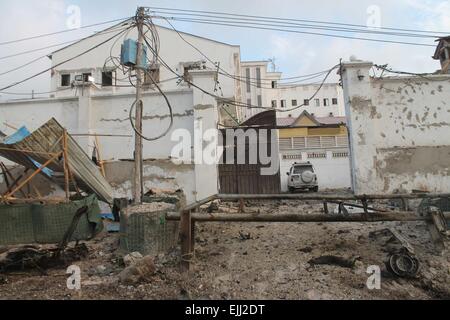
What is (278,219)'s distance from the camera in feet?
16.6

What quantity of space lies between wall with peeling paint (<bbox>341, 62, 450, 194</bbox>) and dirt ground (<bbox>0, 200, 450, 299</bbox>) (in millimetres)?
4094

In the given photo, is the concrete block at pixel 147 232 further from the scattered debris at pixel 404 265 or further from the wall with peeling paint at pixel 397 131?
the wall with peeling paint at pixel 397 131

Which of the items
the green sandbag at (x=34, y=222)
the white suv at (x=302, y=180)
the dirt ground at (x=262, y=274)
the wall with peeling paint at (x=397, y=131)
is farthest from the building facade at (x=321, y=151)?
the green sandbag at (x=34, y=222)

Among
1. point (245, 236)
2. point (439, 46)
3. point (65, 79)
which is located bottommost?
point (245, 236)

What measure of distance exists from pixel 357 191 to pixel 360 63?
13.3 feet

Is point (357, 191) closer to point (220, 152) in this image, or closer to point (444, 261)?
point (220, 152)

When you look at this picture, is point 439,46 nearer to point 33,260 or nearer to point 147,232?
point 147,232

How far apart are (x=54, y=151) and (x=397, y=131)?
990 centimetres

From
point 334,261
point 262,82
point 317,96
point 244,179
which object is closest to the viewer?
point 334,261

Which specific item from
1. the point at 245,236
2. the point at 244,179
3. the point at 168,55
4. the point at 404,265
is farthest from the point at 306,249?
the point at 168,55

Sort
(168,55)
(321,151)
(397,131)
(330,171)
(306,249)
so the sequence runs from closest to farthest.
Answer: (306,249), (397,131), (330,171), (321,151), (168,55)

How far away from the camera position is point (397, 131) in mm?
11195

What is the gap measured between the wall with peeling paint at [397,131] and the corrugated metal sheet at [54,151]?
7738 mm

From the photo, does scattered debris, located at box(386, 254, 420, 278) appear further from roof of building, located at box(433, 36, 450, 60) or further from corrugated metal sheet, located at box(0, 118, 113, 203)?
roof of building, located at box(433, 36, 450, 60)
